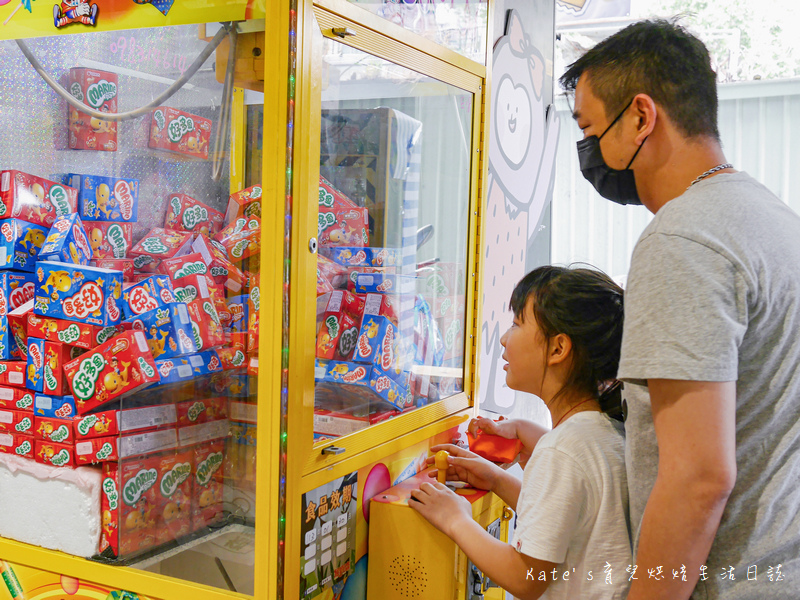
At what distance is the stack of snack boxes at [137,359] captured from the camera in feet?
4.86

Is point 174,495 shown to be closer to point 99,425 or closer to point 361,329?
point 99,425

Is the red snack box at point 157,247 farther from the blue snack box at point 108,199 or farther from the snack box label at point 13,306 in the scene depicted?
the snack box label at point 13,306

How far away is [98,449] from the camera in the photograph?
1.48m

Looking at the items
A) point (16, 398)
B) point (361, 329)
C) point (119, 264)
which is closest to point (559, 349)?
point (361, 329)

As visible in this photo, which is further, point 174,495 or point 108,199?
point 108,199

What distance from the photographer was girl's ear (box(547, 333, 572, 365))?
1.41m

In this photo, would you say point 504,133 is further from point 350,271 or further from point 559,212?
point 559,212

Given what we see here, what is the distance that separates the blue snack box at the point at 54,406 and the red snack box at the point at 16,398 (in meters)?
A: 0.02

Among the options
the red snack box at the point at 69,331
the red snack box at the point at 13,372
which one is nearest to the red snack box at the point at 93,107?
the red snack box at the point at 69,331

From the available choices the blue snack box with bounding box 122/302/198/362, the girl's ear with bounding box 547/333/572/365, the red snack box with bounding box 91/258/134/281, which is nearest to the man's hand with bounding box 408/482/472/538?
the girl's ear with bounding box 547/333/572/365

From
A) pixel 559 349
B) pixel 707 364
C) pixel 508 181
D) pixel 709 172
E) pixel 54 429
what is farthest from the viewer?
pixel 508 181

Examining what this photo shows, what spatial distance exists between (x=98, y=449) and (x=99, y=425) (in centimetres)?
5

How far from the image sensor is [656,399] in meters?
0.97

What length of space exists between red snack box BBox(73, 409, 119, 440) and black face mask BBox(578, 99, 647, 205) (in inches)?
43.7
